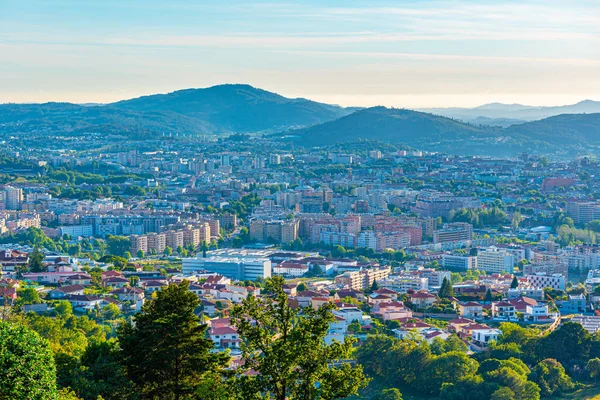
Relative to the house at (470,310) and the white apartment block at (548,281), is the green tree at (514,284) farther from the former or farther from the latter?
the house at (470,310)

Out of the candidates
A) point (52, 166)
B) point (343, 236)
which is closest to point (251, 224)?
point (343, 236)

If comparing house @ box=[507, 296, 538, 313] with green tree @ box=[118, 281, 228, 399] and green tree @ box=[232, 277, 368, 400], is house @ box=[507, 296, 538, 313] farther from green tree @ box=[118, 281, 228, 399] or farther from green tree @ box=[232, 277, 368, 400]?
green tree @ box=[232, 277, 368, 400]

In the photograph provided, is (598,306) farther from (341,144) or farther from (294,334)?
(341,144)

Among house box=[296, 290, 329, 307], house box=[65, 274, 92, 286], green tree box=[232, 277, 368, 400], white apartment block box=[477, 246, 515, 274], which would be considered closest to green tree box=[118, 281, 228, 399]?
green tree box=[232, 277, 368, 400]

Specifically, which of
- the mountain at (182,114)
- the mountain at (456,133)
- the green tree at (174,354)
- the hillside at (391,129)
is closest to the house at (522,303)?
the green tree at (174,354)

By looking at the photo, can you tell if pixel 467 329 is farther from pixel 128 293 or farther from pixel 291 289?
pixel 128 293

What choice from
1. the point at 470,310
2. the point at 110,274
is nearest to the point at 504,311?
the point at 470,310
